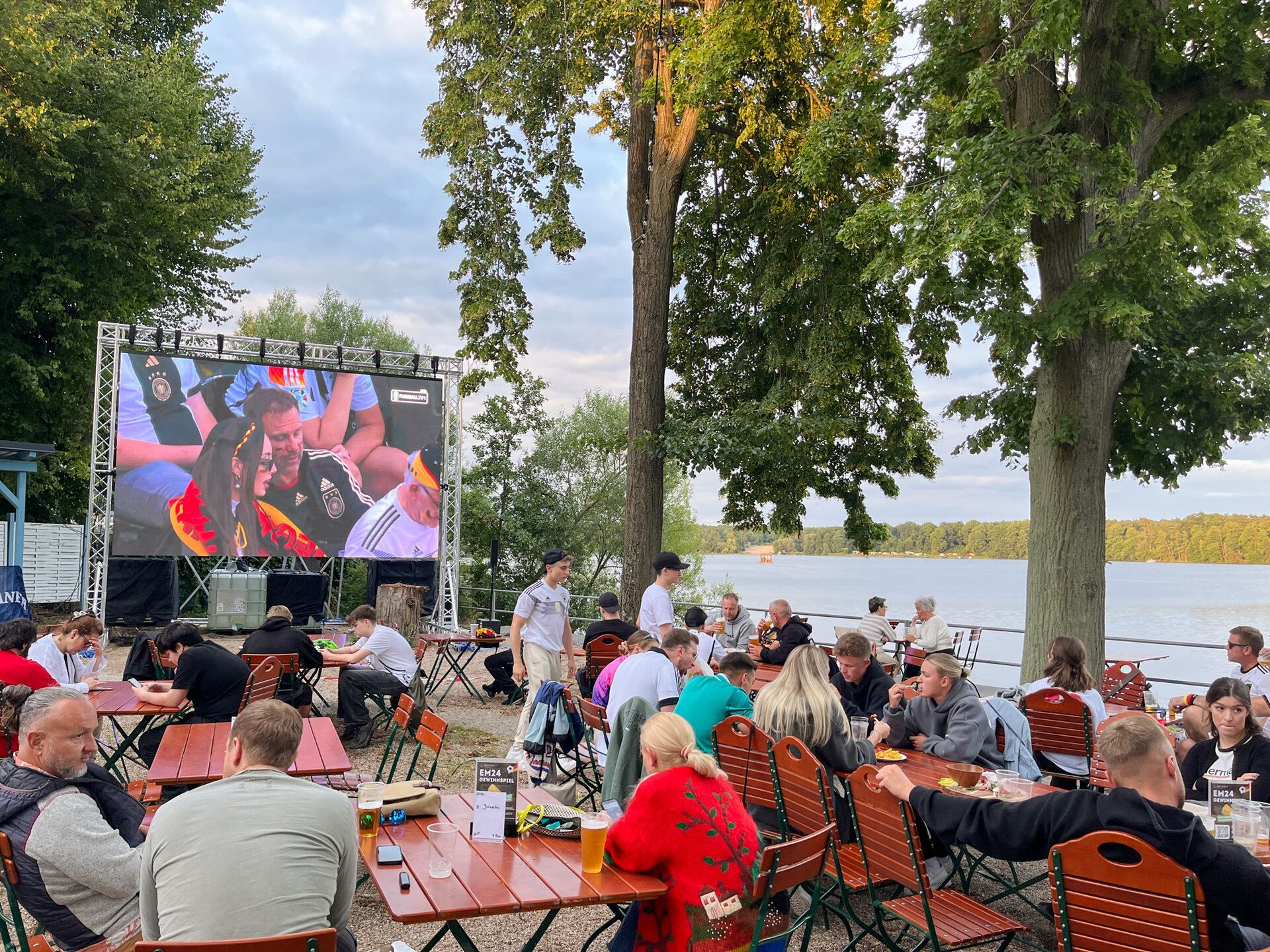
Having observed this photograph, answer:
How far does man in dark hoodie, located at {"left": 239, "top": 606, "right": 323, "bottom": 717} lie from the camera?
704 centimetres

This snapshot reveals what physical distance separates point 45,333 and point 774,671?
1806 cm

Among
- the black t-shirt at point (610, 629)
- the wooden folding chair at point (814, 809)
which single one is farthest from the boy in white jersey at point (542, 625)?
the wooden folding chair at point (814, 809)

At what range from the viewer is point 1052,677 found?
5.43 meters

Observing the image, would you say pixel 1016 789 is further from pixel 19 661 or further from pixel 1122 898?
pixel 19 661

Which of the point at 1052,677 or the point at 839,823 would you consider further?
the point at 1052,677

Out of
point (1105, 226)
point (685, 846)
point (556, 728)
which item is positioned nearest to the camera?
point (685, 846)

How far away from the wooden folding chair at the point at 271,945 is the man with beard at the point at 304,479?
13.2 m

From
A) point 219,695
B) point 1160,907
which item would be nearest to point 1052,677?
point 1160,907

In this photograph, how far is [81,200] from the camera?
16.9 m

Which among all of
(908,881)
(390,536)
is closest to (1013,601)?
(390,536)

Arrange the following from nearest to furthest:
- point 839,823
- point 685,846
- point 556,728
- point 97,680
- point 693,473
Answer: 1. point 685,846
2. point 839,823
3. point 556,728
4. point 97,680
5. point 693,473

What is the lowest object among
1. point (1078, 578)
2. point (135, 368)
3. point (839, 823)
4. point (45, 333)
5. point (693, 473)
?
point (839, 823)

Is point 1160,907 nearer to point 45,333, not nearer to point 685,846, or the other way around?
point 685,846

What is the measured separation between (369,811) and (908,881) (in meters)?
1.95
